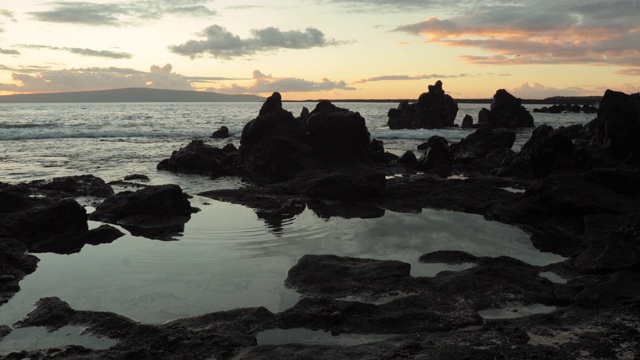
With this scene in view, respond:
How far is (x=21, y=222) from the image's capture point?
12047mm

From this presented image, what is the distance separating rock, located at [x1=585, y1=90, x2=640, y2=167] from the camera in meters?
21.7

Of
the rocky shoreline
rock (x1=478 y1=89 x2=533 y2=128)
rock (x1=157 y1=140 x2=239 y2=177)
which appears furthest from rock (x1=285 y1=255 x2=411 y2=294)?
rock (x1=478 y1=89 x2=533 y2=128)

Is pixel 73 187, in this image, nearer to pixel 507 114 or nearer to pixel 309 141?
pixel 309 141

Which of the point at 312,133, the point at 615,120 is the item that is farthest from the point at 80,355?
the point at 615,120

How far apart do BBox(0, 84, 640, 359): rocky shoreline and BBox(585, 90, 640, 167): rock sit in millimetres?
62

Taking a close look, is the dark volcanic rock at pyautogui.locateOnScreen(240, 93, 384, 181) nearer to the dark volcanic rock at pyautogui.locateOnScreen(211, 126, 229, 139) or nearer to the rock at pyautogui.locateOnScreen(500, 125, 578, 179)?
the rock at pyautogui.locateOnScreen(500, 125, 578, 179)

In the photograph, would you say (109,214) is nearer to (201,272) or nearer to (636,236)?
(201,272)

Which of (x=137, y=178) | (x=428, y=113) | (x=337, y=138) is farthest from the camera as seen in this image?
(x=428, y=113)

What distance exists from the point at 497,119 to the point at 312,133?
5798cm

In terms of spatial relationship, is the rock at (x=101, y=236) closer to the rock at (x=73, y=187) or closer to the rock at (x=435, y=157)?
the rock at (x=73, y=187)

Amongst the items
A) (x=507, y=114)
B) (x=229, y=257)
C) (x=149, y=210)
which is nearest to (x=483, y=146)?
(x=149, y=210)

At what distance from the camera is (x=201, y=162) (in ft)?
85.4

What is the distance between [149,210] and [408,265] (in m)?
8.48

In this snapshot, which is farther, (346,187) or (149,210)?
(346,187)
